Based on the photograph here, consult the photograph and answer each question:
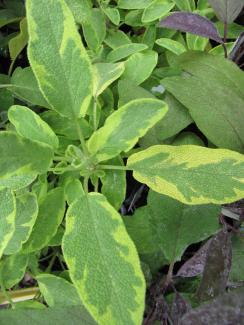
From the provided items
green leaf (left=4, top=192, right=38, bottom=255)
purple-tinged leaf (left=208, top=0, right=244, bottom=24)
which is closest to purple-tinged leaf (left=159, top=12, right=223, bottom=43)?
purple-tinged leaf (left=208, top=0, right=244, bottom=24)

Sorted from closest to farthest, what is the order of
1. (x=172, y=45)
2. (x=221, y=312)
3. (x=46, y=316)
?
(x=221, y=312)
(x=46, y=316)
(x=172, y=45)

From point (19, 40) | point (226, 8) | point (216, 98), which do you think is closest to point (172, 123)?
point (216, 98)

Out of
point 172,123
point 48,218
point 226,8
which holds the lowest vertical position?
point 48,218

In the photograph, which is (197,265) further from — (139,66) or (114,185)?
(139,66)

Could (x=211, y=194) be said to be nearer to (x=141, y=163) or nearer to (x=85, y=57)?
(x=141, y=163)

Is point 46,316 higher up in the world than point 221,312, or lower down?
lower down

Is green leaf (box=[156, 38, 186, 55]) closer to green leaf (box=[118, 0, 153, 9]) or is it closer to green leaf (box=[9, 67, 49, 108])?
green leaf (box=[118, 0, 153, 9])
